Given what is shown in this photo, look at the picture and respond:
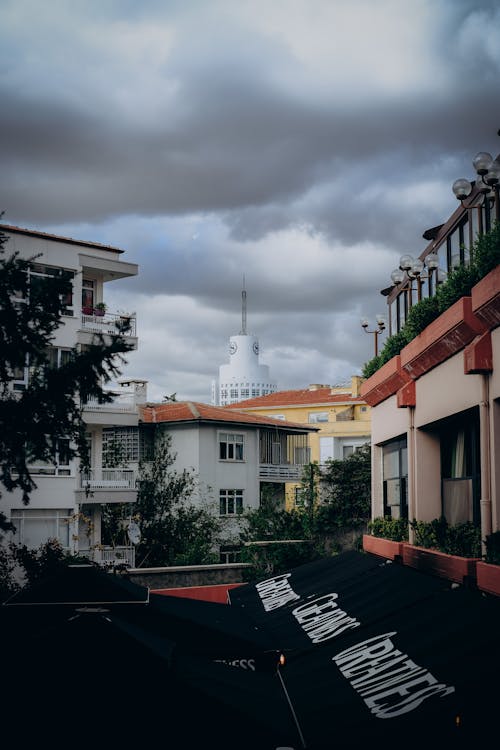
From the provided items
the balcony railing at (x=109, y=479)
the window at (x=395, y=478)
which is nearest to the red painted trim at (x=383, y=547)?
the window at (x=395, y=478)

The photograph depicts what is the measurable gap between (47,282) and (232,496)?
30344 mm

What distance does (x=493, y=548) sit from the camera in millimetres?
9398

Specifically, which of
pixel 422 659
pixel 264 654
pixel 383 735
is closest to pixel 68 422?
pixel 264 654

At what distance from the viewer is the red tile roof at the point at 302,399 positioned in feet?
241

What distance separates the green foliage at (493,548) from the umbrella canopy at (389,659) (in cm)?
47

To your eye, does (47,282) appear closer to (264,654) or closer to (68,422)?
(68,422)

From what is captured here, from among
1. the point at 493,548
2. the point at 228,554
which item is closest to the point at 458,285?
the point at 493,548

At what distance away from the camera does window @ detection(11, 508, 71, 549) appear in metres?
28.8

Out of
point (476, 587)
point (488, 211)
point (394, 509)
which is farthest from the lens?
point (394, 509)

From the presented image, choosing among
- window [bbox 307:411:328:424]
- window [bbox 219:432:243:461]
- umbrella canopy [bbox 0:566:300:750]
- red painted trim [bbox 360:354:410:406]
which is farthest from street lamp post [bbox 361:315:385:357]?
window [bbox 307:411:328:424]

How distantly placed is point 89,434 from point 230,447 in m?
10.0

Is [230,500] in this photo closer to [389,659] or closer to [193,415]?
[193,415]

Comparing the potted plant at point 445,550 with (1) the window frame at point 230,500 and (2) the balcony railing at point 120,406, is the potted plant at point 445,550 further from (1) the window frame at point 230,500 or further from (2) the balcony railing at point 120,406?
(1) the window frame at point 230,500

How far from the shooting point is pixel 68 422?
39.8 ft
